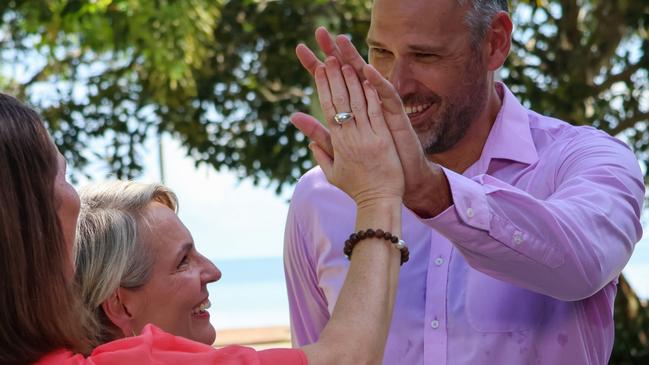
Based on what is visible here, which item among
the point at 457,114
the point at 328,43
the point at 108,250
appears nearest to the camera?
the point at 328,43

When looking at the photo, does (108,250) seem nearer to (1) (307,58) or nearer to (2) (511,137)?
(1) (307,58)

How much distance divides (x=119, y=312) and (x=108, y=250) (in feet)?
0.53

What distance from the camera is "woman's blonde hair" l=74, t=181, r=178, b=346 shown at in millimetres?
3117

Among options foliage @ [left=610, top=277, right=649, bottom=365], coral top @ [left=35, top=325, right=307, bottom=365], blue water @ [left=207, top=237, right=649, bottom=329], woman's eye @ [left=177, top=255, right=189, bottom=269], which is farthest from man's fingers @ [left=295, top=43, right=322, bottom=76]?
blue water @ [left=207, top=237, right=649, bottom=329]

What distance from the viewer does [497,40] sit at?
3396 mm

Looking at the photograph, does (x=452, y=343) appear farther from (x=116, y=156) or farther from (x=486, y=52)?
(x=116, y=156)

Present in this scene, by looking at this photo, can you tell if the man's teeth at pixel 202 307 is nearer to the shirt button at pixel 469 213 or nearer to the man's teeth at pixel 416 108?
the man's teeth at pixel 416 108

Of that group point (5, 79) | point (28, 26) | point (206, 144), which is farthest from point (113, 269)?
point (5, 79)

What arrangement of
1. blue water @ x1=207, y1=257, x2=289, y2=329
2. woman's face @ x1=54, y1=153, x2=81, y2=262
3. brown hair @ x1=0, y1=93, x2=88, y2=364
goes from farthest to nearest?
blue water @ x1=207, y1=257, x2=289, y2=329, woman's face @ x1=54, y1=153, x2=81, y2=262, brown hair @ x1=0, y1=93, x2=88, y2=364

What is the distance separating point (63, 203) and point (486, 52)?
1370mm

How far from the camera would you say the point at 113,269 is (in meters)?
3.13

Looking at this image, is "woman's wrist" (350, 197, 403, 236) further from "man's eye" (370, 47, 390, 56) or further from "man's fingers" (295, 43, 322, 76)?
"man's eye" (370, 47, 390, 56)

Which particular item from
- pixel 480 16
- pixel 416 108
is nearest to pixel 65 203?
pixel 416 108

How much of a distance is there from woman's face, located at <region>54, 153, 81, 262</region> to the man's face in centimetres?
104
